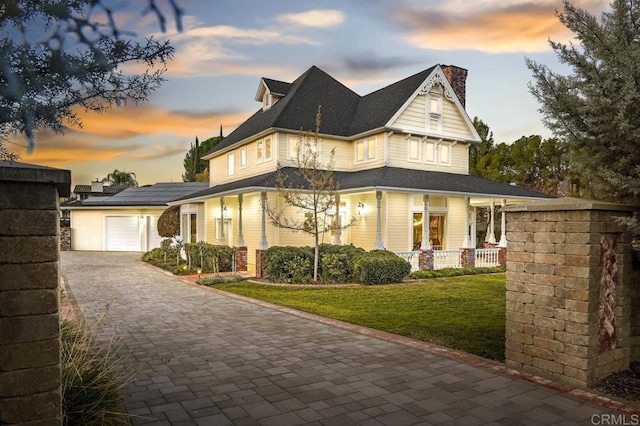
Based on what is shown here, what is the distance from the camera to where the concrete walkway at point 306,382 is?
3986 mm

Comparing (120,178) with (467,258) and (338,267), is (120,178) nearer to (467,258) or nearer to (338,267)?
(338,267)

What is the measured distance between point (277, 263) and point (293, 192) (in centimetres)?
279

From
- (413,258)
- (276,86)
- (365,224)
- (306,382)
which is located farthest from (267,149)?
(306,382)

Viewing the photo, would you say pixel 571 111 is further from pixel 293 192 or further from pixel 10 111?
pixel 293 192

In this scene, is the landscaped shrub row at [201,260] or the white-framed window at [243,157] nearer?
the landscaped shrub row at [201,260]

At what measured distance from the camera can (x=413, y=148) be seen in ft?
66.2

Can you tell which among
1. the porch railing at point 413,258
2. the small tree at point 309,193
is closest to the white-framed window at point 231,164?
the small tree at point 309,193

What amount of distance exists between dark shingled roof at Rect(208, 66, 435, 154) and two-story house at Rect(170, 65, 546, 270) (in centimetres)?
7

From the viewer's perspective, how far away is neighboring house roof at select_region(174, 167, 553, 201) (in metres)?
16.5

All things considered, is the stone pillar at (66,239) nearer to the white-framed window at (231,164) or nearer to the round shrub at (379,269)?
the white-framed window at (231,164)

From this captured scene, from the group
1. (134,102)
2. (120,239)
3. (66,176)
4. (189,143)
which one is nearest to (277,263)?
(134,102)

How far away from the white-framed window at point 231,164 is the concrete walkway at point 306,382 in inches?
616

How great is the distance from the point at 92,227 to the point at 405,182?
24.2 metres

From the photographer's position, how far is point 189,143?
5766 centimetres
